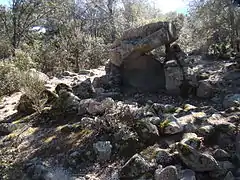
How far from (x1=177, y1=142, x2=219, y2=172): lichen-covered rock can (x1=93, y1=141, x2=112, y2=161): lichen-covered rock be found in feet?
4.29

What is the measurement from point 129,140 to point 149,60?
404 centimetres

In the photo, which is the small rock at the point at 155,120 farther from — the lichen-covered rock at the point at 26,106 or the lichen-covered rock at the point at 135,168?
the lichen-covered rock at the point at 26,106

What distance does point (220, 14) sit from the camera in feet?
40.4

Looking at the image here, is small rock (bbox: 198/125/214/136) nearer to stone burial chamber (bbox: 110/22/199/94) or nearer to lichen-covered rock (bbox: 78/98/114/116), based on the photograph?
lichen-covered rock (bbox: 78/98/114/116)

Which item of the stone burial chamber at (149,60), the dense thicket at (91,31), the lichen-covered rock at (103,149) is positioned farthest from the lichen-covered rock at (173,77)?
the dense thicket at (91,31)

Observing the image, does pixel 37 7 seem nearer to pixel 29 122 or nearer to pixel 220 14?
pixel 220 14

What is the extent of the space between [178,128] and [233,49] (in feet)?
29.1

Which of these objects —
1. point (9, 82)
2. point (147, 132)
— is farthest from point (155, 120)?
point (9, 82)

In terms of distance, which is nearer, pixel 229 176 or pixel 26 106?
pixel 229 176

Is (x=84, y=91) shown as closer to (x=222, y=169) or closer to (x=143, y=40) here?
(x=143, y=40)

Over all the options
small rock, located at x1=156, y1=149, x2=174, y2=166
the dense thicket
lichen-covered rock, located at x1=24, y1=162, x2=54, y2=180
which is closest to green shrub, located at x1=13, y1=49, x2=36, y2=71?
the dense thicket

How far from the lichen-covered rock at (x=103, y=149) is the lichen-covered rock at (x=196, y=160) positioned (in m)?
1.31

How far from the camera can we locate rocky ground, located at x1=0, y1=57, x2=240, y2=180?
5000 mm

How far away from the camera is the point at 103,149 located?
570cm
